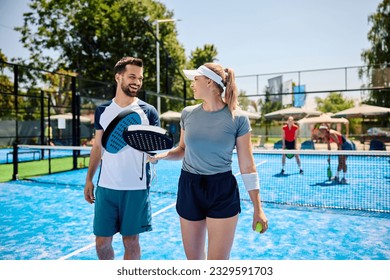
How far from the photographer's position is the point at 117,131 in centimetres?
262

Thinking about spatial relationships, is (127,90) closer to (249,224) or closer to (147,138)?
(147,138)

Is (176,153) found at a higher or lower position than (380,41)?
lower

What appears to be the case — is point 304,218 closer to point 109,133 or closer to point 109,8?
point 109,133

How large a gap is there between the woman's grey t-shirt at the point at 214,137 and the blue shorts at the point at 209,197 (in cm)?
5

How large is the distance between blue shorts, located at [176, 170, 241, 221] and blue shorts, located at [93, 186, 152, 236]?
0.52 metres

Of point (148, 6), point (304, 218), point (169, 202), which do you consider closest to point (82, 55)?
point (148, 6)

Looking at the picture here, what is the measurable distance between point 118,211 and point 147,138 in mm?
715

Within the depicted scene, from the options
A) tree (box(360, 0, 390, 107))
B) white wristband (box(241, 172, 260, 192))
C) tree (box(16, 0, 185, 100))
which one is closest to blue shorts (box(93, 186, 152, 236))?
white wristband (box(241, 172, 260, 192))

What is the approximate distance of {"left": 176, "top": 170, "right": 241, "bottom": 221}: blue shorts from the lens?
2189mm

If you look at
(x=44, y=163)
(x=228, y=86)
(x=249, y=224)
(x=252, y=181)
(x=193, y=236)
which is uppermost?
(x=228, y=86)

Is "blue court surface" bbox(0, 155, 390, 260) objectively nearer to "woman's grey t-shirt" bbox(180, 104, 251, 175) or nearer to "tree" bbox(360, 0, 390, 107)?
"woman's grey t-shirt" bbox(180, 104, 251, 175)

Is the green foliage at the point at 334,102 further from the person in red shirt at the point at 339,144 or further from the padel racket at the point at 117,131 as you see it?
the padel racket at the point at 117,131

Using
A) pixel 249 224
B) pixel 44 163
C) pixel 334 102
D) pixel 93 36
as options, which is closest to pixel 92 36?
pixel 93 36
